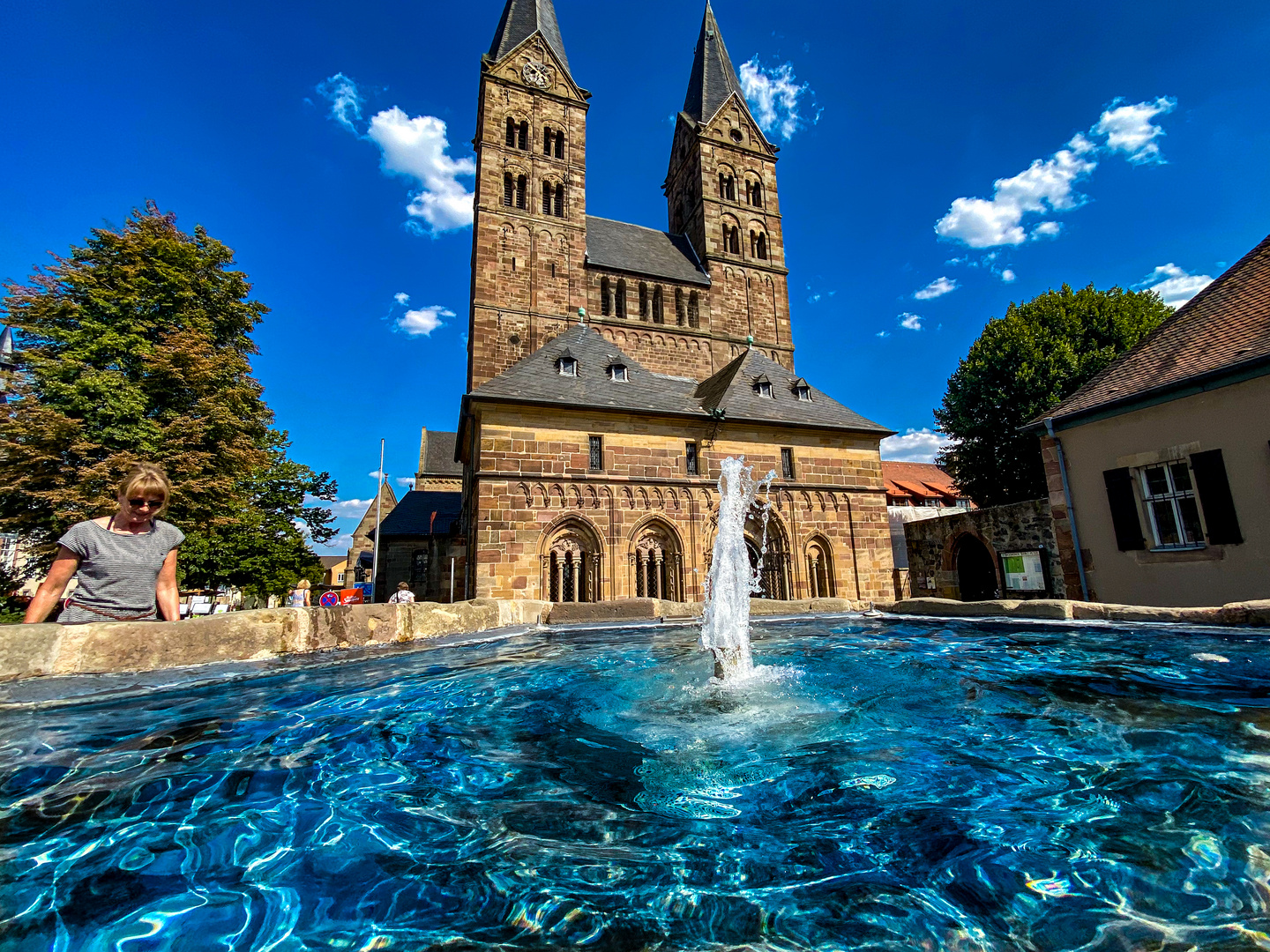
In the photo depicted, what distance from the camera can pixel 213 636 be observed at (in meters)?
4.68

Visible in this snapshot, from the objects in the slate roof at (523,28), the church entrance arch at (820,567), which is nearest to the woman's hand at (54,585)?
the church entrance arch at (820,567)

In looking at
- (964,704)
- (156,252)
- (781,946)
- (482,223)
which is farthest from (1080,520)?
(156,252)

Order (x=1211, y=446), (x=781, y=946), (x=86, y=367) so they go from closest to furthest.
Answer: (x=781, y=946), (x=1211, y=446), (x=86, y=367)

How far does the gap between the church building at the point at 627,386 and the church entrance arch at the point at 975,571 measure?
4.75 meters

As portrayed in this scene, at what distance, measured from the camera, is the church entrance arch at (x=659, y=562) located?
54.1 feet

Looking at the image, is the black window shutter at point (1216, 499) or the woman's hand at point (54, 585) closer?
the woman's hand at point (54, 585)

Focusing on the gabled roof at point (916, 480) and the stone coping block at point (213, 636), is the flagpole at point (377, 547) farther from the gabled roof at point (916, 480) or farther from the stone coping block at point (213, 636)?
the gabled roof at point (916, 480)

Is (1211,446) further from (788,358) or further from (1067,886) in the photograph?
(788,358)

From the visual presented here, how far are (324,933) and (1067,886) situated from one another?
2237mm

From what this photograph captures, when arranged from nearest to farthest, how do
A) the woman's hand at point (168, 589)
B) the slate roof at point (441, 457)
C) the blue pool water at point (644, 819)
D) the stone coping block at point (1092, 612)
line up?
the blue pool water at point (644, 819) → the woman's hand at point (168, 589) → the stone coping block at point (1092, 612) → the slate roof at point (441, 457)

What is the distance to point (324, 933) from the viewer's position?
1532mm

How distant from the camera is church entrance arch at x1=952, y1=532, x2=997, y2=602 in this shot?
20703mm

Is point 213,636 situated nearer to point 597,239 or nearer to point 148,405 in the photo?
point 148,405

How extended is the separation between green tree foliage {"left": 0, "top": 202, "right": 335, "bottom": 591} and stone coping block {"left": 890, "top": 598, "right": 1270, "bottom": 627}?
18671 millimetres
